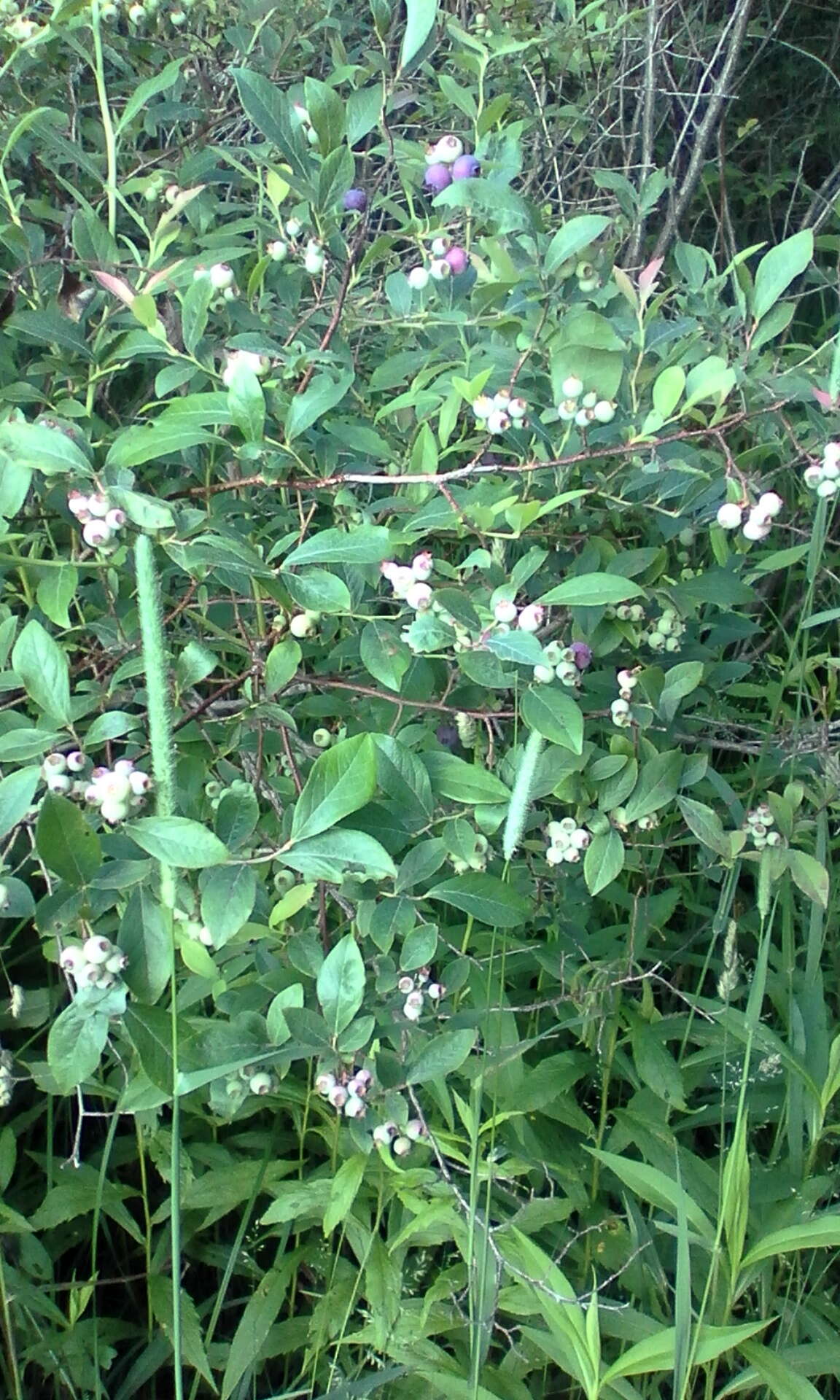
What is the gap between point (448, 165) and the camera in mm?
856

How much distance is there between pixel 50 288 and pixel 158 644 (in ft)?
1.93

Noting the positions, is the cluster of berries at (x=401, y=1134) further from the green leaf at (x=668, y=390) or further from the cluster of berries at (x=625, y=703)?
the green leaf at (x=668, y=390)

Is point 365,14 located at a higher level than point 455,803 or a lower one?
higher

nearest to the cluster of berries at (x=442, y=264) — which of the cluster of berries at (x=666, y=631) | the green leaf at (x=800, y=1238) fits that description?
the cluster of berries at (x=666, y=631)

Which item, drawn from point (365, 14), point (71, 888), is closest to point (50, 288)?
point (71, 888)

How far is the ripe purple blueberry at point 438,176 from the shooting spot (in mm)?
827

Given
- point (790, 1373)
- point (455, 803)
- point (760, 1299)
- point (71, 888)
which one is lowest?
point (760, 1299)

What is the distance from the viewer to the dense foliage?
2.14 feet

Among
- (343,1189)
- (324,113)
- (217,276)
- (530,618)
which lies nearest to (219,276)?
(217,276)

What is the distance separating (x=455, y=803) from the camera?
85 centimetres

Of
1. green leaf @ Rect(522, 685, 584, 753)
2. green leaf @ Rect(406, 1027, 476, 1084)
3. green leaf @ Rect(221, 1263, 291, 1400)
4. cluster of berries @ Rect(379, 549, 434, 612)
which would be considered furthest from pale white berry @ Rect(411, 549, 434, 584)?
green leaf @ Rect(221, 1263, 291, 1400)

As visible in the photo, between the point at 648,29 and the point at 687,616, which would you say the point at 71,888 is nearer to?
the point at 687,616

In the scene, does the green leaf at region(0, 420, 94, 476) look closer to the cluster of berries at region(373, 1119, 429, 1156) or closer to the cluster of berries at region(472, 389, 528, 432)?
the cluster of berries at region(472, 389, 528, 432)

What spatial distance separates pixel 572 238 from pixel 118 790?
0.48 m
